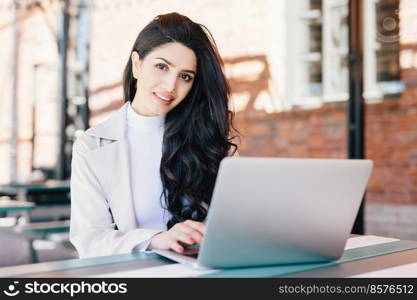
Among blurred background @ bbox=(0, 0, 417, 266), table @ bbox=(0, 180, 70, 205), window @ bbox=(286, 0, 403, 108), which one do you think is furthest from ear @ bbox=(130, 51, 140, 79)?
window @ bbox=(286, 0, 403, 108)

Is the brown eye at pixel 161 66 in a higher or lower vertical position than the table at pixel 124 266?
higher

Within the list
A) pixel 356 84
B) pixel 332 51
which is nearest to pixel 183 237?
pixel 356 84

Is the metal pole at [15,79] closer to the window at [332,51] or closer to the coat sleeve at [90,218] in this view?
the window at [332,51]

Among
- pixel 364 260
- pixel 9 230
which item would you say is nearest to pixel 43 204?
pixel 9 230

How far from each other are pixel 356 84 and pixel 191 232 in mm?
3488

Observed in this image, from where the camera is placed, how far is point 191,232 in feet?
4.45

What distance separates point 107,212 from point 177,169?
35 cm

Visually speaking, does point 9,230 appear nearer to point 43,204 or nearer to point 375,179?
point 43,204

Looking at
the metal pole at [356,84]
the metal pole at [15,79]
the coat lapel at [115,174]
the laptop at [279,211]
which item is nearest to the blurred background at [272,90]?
the metal pole at [356,84]

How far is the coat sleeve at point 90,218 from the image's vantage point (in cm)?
154

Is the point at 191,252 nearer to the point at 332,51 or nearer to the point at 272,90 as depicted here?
the point at 332,51

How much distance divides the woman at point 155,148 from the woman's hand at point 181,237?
0.03m

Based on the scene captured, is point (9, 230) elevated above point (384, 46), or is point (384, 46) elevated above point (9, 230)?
point (384, 46)

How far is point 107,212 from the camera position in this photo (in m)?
1.68
